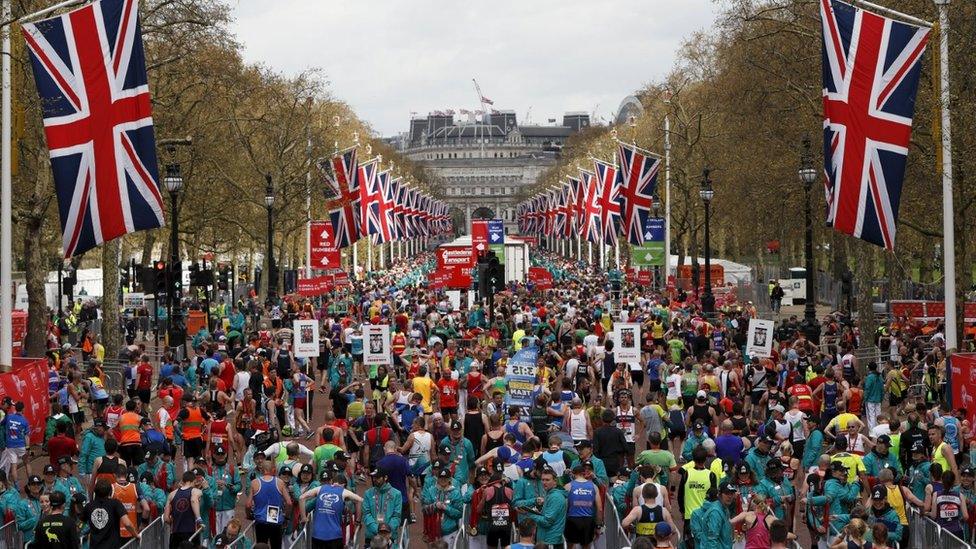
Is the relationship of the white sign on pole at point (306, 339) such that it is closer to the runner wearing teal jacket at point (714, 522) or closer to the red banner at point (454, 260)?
the runner wearing teal jacket at point (714, 522)

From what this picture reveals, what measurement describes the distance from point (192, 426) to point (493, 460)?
18.1 feet

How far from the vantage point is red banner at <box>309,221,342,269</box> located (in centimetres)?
4809

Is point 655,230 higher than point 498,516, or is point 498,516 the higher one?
point 655,230

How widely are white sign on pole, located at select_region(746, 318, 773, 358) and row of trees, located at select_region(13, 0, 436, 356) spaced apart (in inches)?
473

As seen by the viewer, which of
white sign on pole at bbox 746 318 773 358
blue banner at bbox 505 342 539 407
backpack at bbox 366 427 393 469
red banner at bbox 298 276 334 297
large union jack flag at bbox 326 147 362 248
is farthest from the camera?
large union jack flag at bbox 326 147 362 248

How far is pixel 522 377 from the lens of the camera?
21.2m

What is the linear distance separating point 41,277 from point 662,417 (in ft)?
55.3

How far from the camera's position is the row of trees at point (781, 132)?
27.8 meters

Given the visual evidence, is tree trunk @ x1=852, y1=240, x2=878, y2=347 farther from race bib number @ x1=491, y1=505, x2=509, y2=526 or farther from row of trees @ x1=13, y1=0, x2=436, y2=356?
race bib number @ x1=491, y1=505, x2=509, y2=526

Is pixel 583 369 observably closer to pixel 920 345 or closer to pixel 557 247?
pixel 920 345

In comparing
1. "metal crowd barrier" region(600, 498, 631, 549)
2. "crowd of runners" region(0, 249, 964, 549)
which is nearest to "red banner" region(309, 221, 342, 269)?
"crowd of runners" region(0, 249, 964, 549)

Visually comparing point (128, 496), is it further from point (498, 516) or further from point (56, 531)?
point (498, 516)

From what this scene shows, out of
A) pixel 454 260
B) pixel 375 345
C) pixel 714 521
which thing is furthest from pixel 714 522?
pixel 454 260

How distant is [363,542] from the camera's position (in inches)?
608
